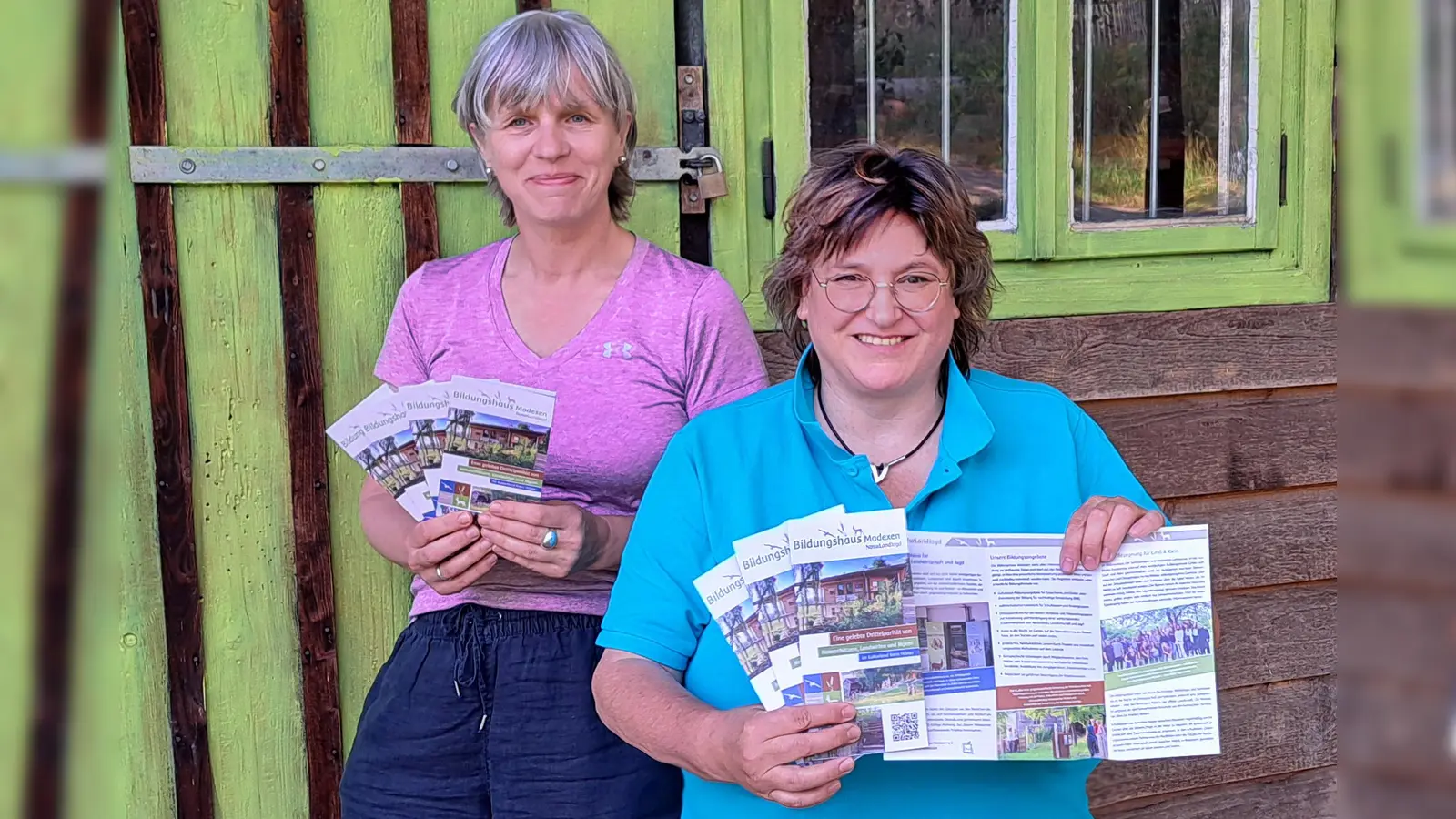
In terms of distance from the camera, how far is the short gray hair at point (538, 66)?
6.78ft

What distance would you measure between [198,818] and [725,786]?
4.12ft

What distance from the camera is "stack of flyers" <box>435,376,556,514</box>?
196 centimetres

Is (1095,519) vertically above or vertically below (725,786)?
above

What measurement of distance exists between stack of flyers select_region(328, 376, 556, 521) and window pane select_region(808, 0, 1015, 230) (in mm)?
1167

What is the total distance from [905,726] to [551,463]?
2.50 feet

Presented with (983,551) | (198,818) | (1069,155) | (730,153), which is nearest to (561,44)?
(730,153)

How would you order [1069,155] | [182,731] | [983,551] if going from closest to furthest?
[983,551]
[182,731]
[1069,155]

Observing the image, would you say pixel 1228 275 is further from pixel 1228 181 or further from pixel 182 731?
pixel 182 731

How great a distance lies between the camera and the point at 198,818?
252 cm

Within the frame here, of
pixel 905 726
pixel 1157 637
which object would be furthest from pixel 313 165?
pixel 1157 637
